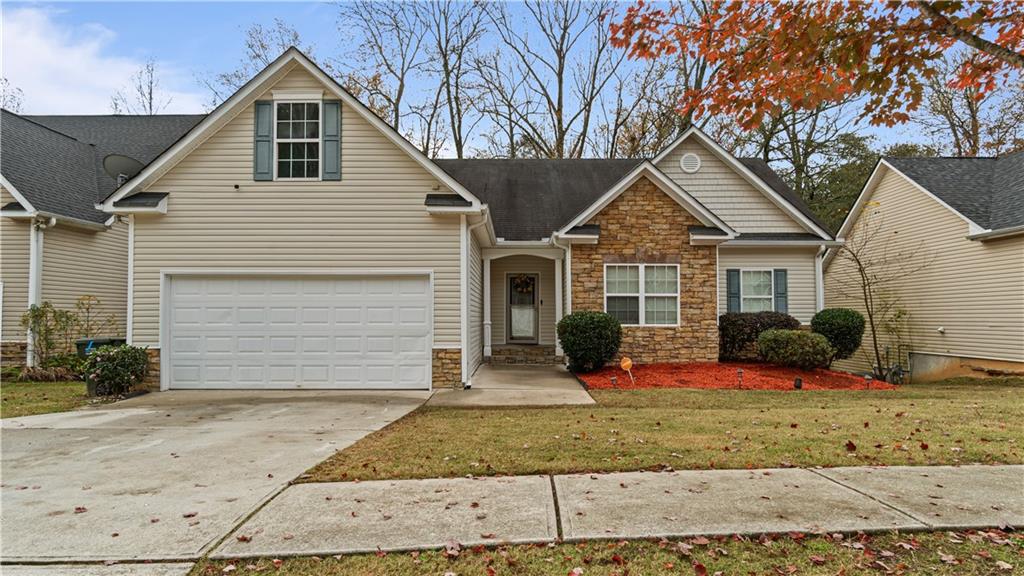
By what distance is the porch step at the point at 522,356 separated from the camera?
13906 millimetres

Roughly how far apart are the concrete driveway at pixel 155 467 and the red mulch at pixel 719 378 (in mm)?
4353

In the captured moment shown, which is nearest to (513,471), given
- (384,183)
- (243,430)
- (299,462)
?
(299,462)

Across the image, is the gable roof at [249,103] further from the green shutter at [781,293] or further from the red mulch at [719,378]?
the green shutter at [781,293]

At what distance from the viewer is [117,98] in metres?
24.8

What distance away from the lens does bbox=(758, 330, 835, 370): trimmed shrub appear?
460 inches

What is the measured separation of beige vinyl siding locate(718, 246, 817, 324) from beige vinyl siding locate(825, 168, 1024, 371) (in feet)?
11.6

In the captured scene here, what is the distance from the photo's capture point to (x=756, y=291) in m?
14.9

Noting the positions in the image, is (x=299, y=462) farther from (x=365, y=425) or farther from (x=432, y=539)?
(x=432, y=539)

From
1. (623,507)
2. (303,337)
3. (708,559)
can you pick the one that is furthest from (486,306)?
(708,559)

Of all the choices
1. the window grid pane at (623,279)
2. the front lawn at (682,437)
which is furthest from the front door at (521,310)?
the front lawn at (682,437)

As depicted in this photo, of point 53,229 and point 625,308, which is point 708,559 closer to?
point 625,308

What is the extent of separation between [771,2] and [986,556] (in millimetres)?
4207

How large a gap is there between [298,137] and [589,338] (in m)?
7.19

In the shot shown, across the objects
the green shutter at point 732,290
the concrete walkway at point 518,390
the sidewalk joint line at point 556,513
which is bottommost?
the concrete walkway at point 518,390
